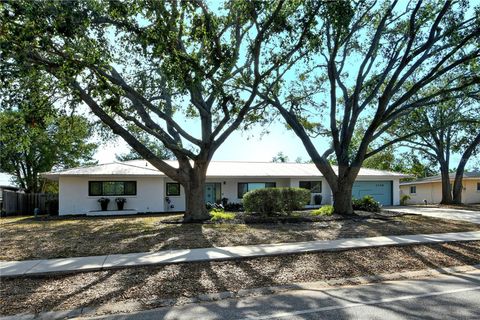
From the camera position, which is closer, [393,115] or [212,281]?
[212,281]

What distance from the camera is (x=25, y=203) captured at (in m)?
25.6

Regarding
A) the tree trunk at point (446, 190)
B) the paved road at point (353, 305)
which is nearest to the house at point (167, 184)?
the tree trunk at point (446, 190)

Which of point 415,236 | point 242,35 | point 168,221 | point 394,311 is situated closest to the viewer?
point 394,311

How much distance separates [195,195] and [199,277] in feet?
28.6

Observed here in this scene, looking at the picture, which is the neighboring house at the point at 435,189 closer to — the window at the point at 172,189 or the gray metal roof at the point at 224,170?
the gray metal roof at the point at 224,170

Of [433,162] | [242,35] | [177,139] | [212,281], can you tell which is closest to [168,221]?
[177,139]

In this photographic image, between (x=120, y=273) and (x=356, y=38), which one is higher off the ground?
(x=356, y=38)

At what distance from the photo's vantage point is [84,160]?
3872cm

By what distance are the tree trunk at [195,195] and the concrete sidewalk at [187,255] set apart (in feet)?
20.2

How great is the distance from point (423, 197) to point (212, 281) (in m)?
38.0

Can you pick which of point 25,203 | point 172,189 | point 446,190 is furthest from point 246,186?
point 446,190

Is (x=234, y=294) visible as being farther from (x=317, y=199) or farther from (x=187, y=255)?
(x=317, y=199)

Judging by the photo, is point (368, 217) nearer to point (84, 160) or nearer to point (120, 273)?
point (120, 273)

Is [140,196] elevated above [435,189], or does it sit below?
above
